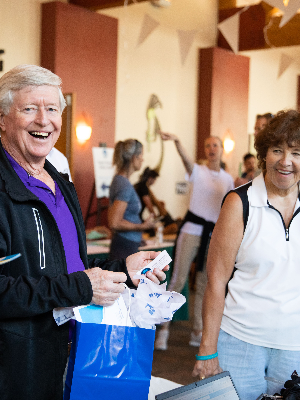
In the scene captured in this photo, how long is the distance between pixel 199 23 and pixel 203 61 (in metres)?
0.70

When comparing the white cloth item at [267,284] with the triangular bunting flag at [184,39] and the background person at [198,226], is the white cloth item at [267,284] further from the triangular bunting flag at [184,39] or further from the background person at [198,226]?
the triangular bunting flag at [184,39]

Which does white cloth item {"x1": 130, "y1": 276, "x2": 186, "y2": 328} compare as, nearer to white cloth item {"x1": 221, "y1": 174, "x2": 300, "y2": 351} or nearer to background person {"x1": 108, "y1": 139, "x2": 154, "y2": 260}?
white cloth item {"x1": 221, "y1": 174, "x2": 300, "y2": 351}

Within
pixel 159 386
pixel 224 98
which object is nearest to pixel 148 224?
pixel 159 386

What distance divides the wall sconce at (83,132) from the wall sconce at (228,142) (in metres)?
3.36

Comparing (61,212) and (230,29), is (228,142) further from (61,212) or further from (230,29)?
(61,212)

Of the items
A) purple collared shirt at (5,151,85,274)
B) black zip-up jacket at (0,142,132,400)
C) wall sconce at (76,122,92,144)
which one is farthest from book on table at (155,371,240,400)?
wall sconce at (76,122,92,144)

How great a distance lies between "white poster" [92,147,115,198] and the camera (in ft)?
21.2

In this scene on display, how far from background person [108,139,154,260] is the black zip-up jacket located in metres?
2.37

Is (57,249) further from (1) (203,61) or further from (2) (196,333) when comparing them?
(1) (203,61)

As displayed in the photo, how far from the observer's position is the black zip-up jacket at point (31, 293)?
3.59 feet

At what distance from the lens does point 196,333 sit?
4.26 metres

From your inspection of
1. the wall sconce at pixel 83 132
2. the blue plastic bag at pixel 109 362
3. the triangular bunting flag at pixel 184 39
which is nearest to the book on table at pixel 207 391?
the blue plastic bag at pixel 109 362

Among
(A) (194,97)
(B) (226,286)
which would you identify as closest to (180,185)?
(A) (194,97)

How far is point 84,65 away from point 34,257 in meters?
5.60
